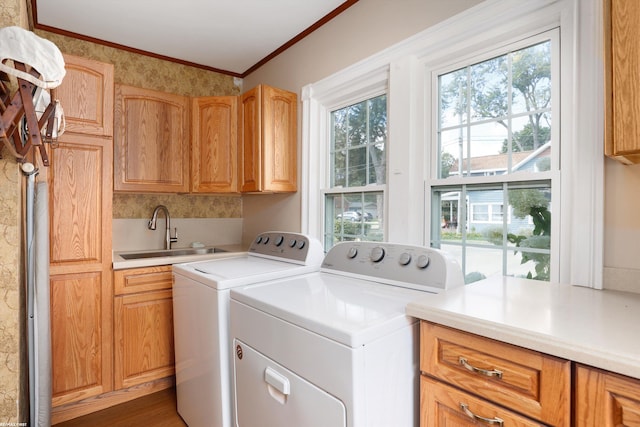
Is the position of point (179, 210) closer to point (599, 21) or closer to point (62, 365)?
point (62, 365)

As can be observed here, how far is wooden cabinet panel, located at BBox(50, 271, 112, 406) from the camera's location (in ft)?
6.43

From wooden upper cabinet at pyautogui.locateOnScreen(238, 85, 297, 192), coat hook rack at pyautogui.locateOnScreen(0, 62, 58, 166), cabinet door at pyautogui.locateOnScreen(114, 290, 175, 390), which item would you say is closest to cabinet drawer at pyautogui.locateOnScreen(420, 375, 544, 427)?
coat hook rack at pyautogui.locateOnScreen(0, 62, 58, 166)

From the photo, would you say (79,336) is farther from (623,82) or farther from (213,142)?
(623,82)

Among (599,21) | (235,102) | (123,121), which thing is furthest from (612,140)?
(123,121)

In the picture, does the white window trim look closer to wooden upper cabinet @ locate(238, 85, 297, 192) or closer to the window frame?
the window frame

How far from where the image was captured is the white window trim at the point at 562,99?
1215mm

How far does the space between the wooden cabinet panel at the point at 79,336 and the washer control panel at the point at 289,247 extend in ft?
3.24

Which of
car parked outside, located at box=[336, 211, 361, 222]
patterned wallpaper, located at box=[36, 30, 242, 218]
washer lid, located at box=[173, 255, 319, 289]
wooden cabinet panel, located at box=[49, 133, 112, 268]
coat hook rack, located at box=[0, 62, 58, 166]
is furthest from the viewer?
A: patterned wallpaper, located at box=[36, 30, 242, 218]

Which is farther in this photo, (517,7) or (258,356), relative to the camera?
(517,7)

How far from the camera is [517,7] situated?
1.43 metres

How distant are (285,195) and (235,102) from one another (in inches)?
33.6

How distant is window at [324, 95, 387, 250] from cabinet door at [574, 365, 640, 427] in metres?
1.38

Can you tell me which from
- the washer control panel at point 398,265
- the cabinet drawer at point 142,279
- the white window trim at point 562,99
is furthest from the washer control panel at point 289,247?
the cabinet drawer at point 142,279

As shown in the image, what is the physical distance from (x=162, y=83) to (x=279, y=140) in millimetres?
1255
